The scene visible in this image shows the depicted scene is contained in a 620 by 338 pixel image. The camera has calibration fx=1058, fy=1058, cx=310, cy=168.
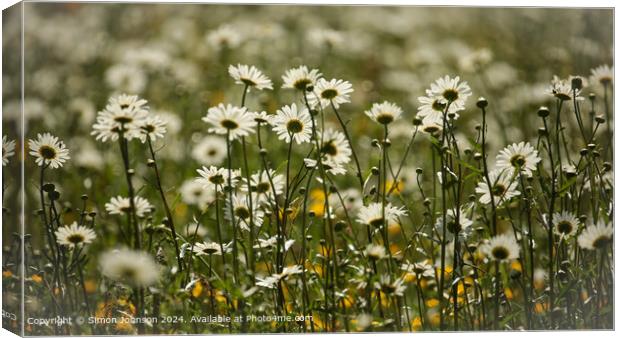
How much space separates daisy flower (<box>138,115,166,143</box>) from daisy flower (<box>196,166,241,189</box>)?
201mm

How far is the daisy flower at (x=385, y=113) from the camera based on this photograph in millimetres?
3430

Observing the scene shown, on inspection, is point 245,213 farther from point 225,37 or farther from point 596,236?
point 596,236

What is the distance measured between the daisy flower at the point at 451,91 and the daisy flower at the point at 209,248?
0.84m

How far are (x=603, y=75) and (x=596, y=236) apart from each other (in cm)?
55

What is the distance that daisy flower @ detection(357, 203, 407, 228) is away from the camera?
3381 mm

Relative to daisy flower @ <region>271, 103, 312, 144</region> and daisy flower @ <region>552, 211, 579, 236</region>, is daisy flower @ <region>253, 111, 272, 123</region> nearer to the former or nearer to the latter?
daisy flower @ <region>271, 103, 312, 144</region>

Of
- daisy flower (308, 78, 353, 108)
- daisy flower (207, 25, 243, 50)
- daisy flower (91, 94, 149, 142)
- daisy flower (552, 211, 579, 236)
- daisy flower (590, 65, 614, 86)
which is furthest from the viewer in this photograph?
daisy flower (207, 25, 243, 50)

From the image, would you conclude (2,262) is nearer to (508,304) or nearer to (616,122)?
(508,304)

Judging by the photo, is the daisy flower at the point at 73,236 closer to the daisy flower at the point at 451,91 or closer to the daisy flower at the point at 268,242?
the daisy flower at the point at 268,242

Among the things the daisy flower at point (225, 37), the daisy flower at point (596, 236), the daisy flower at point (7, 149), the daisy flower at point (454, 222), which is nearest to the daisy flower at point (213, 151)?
the daisy flower at point (225, 37)

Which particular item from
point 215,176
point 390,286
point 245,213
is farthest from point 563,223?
point 215,176

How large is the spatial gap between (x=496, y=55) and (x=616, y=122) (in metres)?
0.50

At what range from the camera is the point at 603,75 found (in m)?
3.59

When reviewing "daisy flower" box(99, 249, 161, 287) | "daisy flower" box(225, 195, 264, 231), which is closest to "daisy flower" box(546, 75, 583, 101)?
"daisy flower" box(225, 195, 264, 231)
